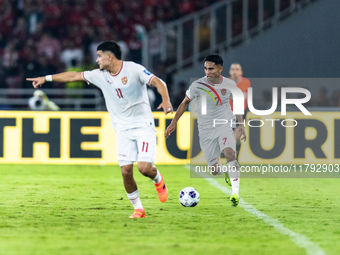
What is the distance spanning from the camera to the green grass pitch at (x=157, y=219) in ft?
21.0

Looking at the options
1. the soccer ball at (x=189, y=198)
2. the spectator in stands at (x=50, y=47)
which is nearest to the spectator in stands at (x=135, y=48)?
the spectator in stands at (x=50, y=47)

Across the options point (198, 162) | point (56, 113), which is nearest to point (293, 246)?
point (198, 162)

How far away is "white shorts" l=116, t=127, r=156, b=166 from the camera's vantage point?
27.0ft

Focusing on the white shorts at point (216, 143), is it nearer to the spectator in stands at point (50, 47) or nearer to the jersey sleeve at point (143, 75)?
the jersey sleeve at point (143, 75)

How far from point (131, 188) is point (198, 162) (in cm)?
860

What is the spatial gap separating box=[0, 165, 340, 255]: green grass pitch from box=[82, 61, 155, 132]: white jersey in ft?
3.70

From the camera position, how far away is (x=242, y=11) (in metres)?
19.1

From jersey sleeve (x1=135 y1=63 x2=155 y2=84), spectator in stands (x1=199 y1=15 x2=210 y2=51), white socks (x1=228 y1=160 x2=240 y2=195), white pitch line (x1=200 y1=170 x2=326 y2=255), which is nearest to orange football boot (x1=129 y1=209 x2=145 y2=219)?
white pitch line (x1=200 y1=170 x2=326 y2=255)

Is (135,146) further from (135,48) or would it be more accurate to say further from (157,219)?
(135,48)

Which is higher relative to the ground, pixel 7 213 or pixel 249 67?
pixel 249 67

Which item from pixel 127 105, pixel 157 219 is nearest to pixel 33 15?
pixel 127 105

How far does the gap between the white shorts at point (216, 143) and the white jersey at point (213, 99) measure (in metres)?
0.10

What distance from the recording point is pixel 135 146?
8344 millimetres

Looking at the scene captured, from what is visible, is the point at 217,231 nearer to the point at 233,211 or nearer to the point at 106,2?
the point at 233,211
